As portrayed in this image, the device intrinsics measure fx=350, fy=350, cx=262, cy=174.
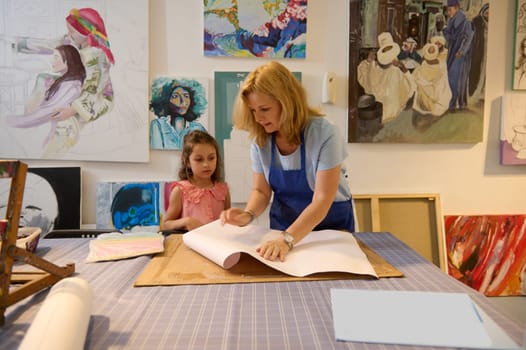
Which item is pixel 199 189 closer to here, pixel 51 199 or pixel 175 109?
pixel 175 109

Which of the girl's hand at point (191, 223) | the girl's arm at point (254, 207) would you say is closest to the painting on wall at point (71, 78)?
the girl's hand at point (191, 223)

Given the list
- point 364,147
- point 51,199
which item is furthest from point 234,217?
point 51,199

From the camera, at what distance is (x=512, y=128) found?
212 centimetres

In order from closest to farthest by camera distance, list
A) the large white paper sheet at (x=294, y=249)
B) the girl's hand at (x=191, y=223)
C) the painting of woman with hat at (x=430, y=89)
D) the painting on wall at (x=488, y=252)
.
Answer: the large white paper sheet at (x=294, y=249), the girl's hand at (x=191, y=223), the painting of woman with hat at (x=430, y=89), the painting on wall at (x=488, y=252)

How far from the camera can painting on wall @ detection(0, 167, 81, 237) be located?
1.95 meters

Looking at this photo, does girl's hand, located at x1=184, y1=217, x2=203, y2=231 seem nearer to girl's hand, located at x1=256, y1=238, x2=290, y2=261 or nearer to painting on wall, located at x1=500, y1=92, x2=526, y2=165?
girl's hand, located at x1=256, y1=238, x2=290, y2=261

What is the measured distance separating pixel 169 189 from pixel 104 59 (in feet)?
2.65

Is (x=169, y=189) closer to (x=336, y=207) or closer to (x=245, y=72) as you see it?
(x=245, y=72)

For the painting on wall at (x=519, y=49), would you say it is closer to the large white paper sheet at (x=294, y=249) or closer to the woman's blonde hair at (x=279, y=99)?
the woman's blonde hair at (x=279, y=99)

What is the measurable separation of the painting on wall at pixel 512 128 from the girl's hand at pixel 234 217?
1827 mm

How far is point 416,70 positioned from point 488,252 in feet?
3.93

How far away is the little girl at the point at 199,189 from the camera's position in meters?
1.71

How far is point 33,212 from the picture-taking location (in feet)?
6.41

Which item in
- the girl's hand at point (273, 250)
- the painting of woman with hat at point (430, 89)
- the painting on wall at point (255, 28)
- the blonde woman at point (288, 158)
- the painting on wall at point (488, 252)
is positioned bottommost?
the painting on wall at point (488, 252)
